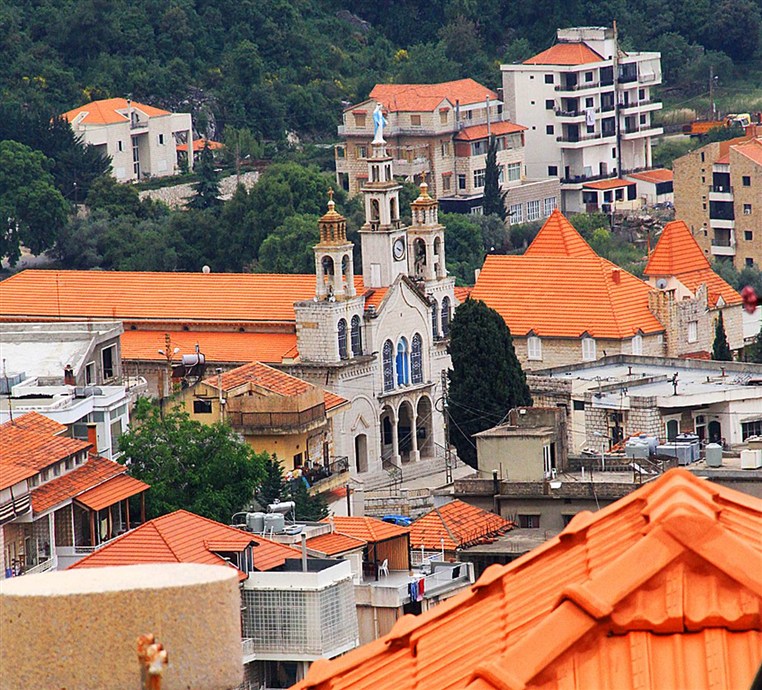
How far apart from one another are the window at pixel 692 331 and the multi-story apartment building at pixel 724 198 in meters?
34.1

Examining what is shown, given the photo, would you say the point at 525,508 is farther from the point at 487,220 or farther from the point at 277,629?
the point at 487,220

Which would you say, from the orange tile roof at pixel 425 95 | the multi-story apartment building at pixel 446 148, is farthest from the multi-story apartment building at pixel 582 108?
the multi-story apartment building at pixel 446 148

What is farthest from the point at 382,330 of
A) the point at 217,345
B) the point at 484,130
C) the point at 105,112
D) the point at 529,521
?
the point at 484,130

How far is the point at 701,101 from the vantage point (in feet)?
478

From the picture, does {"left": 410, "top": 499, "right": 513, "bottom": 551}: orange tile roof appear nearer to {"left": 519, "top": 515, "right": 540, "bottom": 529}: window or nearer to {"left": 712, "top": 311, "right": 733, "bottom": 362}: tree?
{"left": 519, "top": 515, "right": 540, "bottom": 529}: window

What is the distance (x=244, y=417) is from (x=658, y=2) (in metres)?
92.3

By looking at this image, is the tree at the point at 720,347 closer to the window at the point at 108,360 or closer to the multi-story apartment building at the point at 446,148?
the window at the point at 108,360

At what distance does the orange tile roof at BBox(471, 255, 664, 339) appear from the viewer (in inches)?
3214

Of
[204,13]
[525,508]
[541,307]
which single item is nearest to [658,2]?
[204,13]

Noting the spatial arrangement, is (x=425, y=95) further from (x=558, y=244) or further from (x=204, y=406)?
(x=204, y=406)

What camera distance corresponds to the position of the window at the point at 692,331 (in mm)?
82688

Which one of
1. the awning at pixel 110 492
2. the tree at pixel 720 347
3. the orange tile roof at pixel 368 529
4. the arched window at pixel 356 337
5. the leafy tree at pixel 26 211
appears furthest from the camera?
the leafy tree at pixel 26 211

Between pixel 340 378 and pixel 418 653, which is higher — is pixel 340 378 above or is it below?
below

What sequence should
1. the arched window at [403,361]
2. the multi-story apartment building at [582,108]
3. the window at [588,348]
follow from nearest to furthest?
the arched window at [403,361] < the window at [588,348] < the multi-story apartment building at [582,108]
